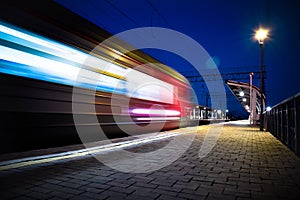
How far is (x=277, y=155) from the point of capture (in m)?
5.17

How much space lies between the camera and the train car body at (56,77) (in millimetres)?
3668

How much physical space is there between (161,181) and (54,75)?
9.04ft

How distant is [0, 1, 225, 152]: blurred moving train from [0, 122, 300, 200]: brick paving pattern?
677 mm

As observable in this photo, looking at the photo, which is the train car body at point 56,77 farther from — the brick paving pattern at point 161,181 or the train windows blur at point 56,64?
the brick paving pattern at point 161,181

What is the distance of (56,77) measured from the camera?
4.38 m

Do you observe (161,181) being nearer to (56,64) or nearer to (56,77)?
(56,77)

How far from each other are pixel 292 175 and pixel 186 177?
1634 millimetres

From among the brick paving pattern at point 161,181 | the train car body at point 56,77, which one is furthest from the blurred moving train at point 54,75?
the brick paving pattern at point 161,181

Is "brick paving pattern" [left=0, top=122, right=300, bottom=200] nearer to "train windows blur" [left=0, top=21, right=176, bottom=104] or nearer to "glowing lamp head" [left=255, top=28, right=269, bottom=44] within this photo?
"train windows blur" [left=0, top=21, right=176, bottom=104]

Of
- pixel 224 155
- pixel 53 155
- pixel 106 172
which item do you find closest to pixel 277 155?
pixel 224 155

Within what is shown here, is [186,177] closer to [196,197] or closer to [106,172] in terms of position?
[196,197]

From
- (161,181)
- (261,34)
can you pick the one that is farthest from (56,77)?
(261,34)

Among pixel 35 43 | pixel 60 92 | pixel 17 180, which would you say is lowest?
pixel 17 180

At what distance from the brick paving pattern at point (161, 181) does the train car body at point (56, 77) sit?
666mm
